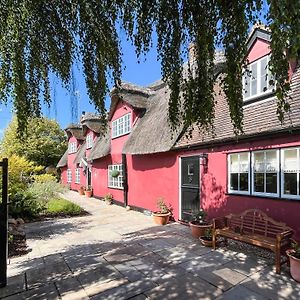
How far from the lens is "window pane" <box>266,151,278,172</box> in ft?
20.2

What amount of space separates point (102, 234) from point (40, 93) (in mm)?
6396

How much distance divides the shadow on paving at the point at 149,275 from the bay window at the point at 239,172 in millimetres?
1732

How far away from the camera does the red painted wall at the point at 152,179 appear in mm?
9992

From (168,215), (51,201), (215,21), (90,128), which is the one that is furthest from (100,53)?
(90,128)

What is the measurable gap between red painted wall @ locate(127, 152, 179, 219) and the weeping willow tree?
23.0 ft

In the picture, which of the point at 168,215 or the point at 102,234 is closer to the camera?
the point at 102,234

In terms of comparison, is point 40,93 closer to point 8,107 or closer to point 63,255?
point 8,107

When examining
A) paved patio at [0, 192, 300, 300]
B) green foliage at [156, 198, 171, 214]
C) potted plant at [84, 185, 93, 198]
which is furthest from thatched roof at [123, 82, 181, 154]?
potted plant at [84, 185, 93, 198]

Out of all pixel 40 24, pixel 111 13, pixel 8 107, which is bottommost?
Result: pixel 8 107

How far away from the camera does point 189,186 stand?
361 inches

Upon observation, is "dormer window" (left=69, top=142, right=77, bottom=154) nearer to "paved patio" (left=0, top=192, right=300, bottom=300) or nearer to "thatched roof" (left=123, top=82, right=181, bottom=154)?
"thatched roof" (left=123, top=82, right=181, bottom=154)

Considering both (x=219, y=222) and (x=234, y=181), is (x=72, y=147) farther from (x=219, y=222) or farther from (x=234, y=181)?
(x=219, y=222)

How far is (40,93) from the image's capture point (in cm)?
297

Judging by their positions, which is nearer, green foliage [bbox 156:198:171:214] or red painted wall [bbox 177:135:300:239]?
red painted wall [bbox 177:135:300:239]
